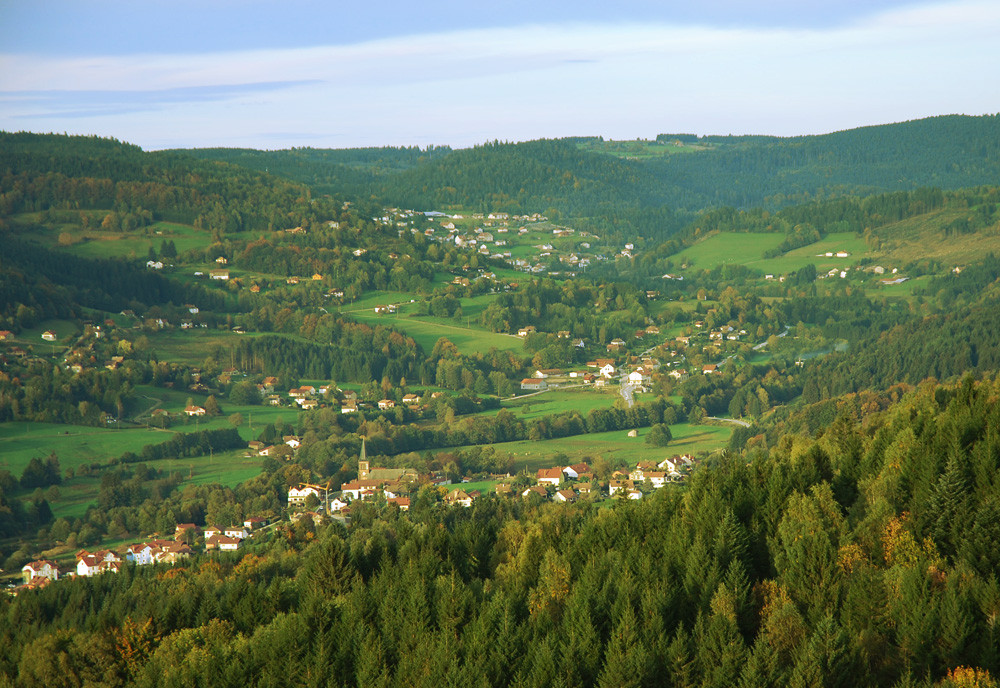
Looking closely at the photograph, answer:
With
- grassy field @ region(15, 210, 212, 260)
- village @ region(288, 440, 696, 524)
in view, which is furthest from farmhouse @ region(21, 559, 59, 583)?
grassy field @ region(15, 210, 212, 260)

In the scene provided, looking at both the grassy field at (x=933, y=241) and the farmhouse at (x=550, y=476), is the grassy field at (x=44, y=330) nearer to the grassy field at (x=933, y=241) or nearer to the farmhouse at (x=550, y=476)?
the farmhouse at (x=550, y=476)

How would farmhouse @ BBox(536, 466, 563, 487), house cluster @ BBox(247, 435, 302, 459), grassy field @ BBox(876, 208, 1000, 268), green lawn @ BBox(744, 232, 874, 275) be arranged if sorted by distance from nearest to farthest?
farmhouse @ BBox(536, 466, 563, 487)
house cluster @ BBox(247, 435, 302, 459)
grassy field @ BBox(876, 208, 1000, 268)
green lawn @ BBox(744, 232, 874, 275)

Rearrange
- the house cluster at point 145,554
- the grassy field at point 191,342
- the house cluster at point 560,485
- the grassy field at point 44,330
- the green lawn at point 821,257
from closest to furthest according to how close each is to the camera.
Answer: the house cluster at point 145,554 < the house cluster at point 560,485 < the grassy field at point 44,330 < the grassy field at point 191,342 < the green lawn at point 821,257

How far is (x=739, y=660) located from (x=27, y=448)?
58.0 metres

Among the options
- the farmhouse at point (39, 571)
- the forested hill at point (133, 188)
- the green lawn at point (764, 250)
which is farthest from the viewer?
the green lawn at point (764, 250)

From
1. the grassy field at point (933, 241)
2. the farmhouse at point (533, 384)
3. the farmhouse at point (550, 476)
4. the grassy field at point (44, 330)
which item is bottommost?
the farmhouse at point (533, 384)

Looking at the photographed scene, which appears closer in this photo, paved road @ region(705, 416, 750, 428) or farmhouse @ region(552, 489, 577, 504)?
farmhouse @ region(552, 489, 577, 504)

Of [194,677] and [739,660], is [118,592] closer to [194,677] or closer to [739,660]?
[194,677]

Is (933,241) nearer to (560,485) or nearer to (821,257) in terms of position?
(821,257)

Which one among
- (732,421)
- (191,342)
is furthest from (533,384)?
(191,342)

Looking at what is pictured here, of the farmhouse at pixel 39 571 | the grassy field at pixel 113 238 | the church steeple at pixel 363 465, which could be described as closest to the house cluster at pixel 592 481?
the church steeple at pixel 363 465

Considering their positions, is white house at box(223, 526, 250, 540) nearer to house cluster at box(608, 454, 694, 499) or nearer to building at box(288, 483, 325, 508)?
building at box(288, 483, 325, 508)

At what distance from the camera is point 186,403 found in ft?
276

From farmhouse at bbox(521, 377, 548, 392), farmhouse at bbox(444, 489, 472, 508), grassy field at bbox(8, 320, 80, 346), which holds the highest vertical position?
grassy field at bbox(8, 320, 80, 346)
